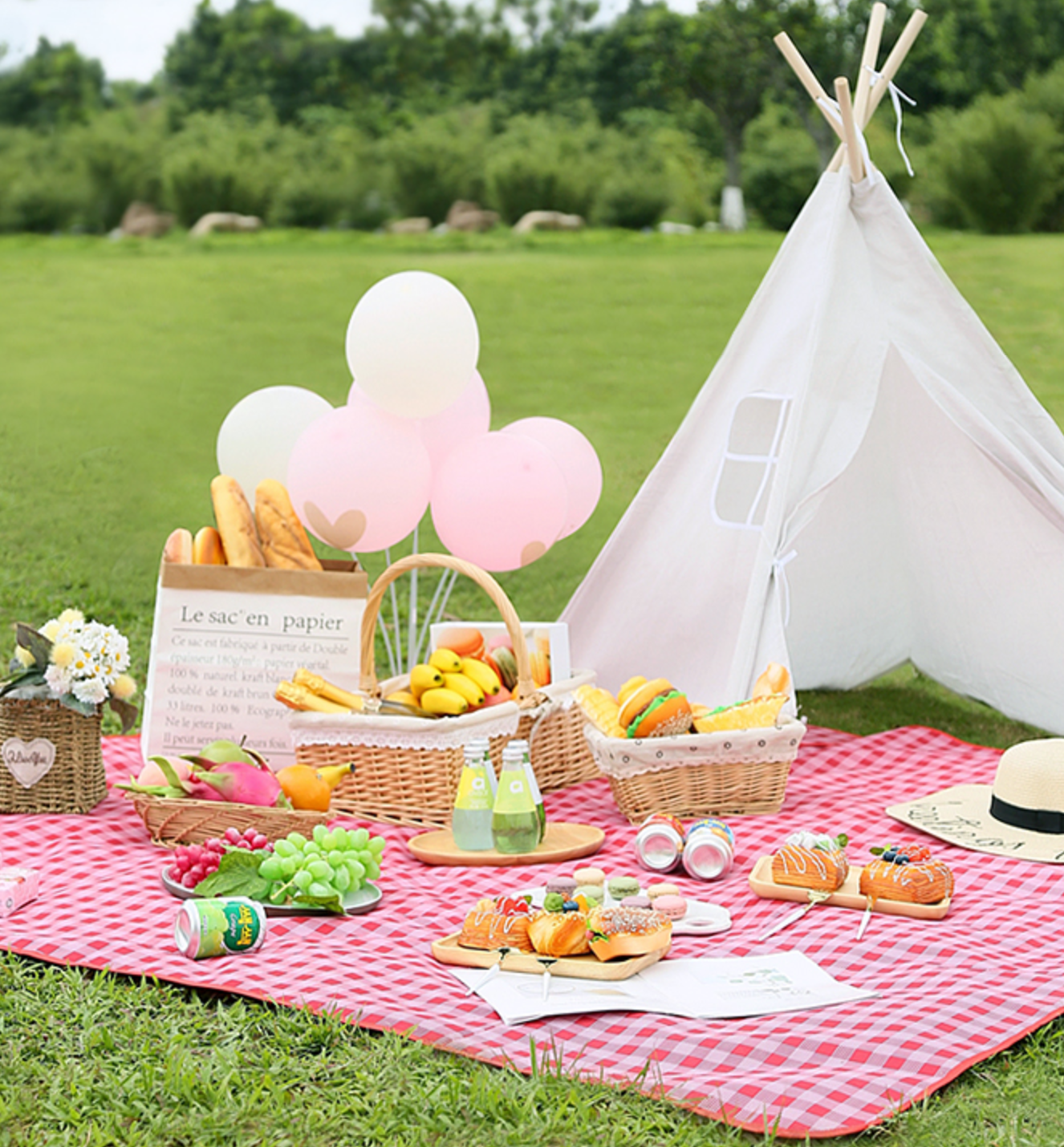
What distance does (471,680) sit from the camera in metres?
3.29

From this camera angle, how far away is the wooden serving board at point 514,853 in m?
2.91

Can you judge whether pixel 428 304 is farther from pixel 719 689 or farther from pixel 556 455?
pixel 719 689

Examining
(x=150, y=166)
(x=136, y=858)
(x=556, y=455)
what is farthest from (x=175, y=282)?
(x=136, y=858)

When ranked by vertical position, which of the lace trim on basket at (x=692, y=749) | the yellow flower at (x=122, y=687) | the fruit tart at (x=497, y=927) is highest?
the yellow flower at (x=122, y=687)

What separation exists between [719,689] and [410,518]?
A: 3.22ft

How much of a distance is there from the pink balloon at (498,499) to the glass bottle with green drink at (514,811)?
76 centimetres

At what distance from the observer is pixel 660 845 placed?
2896mm

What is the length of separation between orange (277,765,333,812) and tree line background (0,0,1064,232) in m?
12.4

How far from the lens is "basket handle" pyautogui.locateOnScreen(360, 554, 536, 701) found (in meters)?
3.14

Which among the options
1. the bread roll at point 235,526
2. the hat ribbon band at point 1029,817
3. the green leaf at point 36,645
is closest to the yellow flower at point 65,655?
the green leaf at point 36,645

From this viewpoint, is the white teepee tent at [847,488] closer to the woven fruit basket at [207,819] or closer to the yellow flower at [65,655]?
the woven fruit basket at [207,819]

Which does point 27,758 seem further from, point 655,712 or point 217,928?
point 655,712

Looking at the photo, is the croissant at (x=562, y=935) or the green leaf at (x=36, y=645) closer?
the croissant at (x=562, y=935)

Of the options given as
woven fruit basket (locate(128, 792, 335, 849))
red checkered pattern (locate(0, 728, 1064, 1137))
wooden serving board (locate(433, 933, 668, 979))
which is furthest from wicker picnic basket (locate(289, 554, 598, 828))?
wooden serving board (locate(433, 933, 668, 979))
